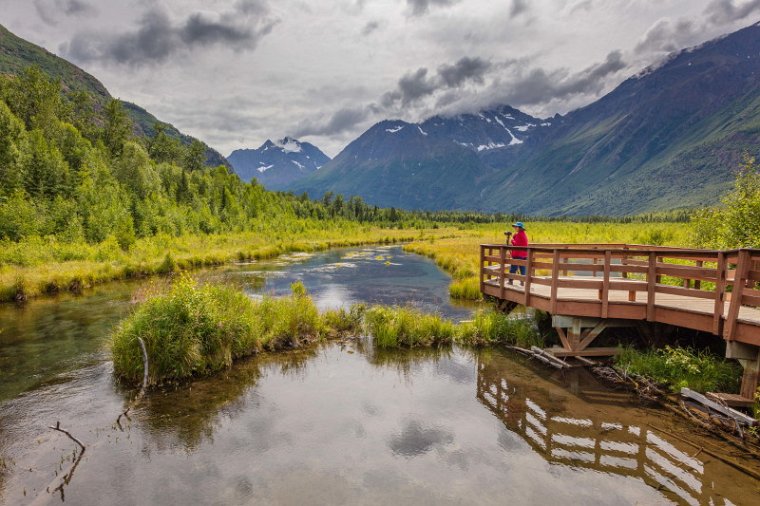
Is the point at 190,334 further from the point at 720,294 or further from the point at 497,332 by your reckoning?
the point at 720,294

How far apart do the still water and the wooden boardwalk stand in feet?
6.34

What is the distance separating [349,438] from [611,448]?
19.0 feet

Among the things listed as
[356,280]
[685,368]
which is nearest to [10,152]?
[356,280]

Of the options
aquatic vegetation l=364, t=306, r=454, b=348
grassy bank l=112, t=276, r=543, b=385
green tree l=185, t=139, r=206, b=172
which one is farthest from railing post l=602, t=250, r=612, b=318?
green tree l=185, t=139, r=206, b=172

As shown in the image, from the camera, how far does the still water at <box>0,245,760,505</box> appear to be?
26.4ft

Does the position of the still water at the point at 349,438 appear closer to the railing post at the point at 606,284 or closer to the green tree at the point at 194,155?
the railing post at the point at 606,284

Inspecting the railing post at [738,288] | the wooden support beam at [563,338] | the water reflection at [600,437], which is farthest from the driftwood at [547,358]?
the railing post at [738,288]

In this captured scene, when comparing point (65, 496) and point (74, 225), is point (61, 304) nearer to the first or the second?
point (65, 496)

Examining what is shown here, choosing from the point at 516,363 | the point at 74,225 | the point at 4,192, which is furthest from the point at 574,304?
the point at 4,192

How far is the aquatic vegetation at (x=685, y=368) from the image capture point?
11.0 m

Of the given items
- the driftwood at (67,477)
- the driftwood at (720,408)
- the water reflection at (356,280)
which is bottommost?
the driftwood at (67,477)

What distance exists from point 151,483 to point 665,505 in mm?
9388

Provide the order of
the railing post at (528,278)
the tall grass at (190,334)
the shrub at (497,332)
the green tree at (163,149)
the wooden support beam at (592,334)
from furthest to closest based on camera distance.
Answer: the green tree at (163,149) < the shrub at (497,332) < the railing post at (528,278) < the wooden support beam at (592,334) < the tall grass at (190,334)

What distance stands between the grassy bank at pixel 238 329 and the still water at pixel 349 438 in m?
0.79
